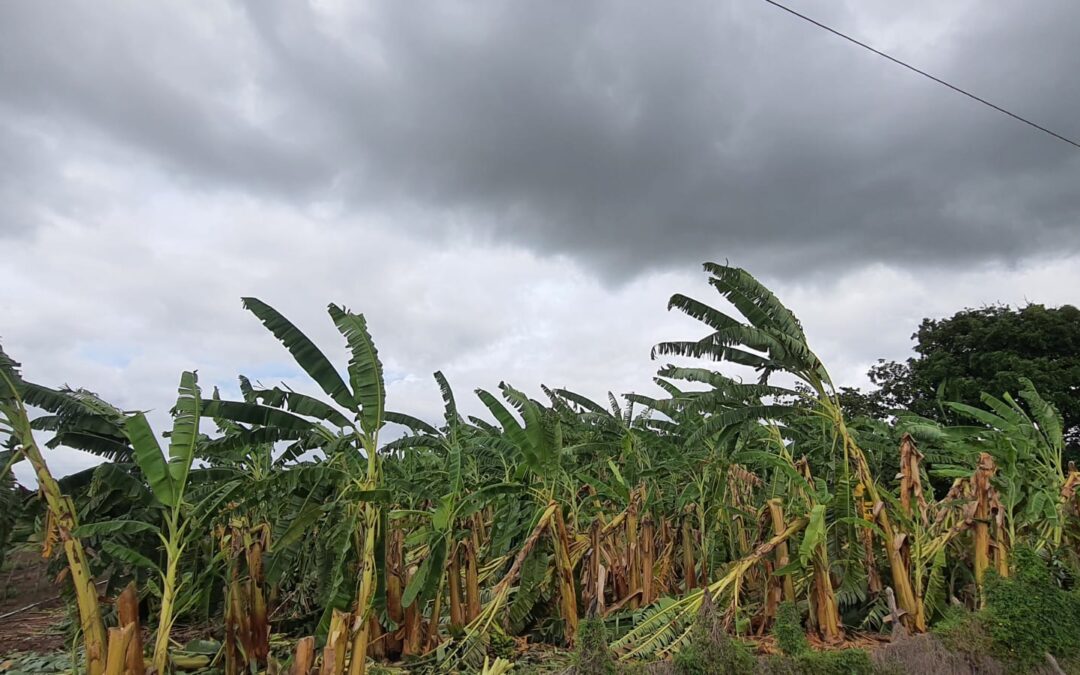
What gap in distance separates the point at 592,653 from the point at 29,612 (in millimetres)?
10924

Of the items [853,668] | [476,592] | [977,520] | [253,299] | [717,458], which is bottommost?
[853,668]

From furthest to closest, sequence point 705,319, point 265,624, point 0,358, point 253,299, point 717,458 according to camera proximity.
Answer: point 717,458
point 705,319
point 265,624
point 253,299
point 0,358

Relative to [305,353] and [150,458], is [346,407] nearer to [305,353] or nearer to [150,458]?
[305,353]

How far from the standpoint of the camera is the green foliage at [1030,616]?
5.99 m

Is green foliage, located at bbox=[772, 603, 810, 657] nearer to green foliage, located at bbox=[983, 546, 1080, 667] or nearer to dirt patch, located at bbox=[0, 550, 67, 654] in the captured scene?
green foliage, located at bbox=[983, 546, 1080, 667]

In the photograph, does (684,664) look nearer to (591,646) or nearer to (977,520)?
(591,646)

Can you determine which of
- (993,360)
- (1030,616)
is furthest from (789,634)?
(993,360)

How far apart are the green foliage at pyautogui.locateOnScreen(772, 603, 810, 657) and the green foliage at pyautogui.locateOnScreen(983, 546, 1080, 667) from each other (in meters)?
2.24

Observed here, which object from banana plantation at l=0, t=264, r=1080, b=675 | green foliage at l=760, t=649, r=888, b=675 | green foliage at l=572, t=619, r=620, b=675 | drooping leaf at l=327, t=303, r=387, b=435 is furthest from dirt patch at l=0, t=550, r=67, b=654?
green foliage at l=760, t=649, r=888, b=675

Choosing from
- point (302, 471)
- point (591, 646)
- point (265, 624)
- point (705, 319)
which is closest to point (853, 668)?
point (591, 646)

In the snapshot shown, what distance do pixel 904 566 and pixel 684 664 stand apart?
2.80 m

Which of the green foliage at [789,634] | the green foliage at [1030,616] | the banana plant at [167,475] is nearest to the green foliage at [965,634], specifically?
the green foliage at [1030,616]

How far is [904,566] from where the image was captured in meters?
6.27

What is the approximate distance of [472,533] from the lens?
7168 millimetres
